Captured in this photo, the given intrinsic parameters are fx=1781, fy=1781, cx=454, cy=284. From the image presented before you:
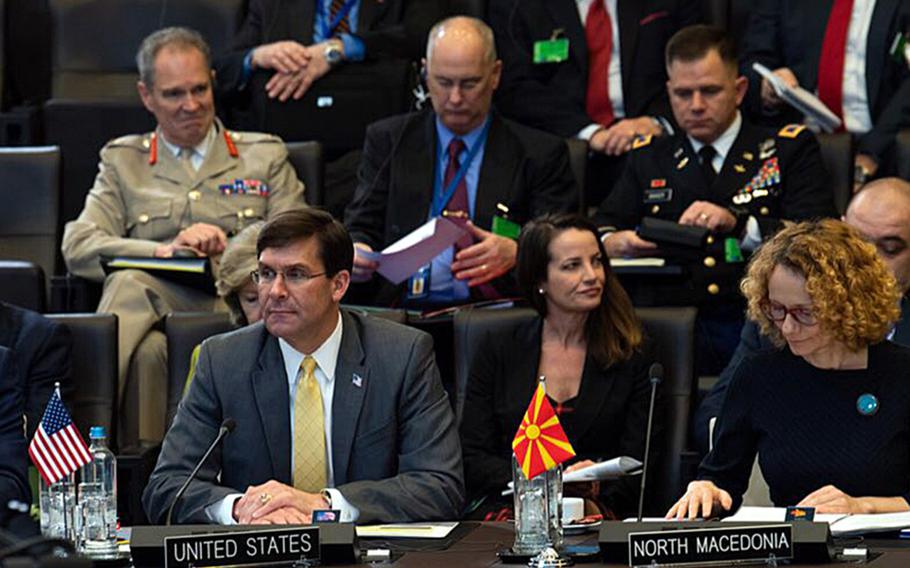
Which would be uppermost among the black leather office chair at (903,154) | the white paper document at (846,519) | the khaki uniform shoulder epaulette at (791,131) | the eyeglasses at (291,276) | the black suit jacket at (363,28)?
the black suit jacket at (363,28)

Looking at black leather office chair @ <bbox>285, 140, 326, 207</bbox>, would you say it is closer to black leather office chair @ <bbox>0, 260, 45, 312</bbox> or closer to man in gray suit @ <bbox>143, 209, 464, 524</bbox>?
black leather office chair @ <bbox>0, 260, 45, 312</bbox>

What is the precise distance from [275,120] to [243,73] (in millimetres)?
240

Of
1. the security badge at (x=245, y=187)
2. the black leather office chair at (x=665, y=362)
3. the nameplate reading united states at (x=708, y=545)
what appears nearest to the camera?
the nameplate reading united states at (x=708, y=545)

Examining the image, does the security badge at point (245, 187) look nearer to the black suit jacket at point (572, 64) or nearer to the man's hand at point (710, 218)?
the black suit jacket at point (572, 64)

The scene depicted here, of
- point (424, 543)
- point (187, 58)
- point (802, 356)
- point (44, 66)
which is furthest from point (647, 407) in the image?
point (44, 66)

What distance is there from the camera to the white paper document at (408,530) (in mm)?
3996

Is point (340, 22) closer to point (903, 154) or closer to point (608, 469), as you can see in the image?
point (903, 154)

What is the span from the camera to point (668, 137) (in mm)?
6473

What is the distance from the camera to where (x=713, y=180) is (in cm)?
633

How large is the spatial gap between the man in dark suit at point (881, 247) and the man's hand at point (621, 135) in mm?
1590

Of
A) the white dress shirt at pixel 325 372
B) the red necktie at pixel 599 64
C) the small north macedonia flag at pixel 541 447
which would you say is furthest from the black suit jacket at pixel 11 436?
the red necktie at pixel 599 64

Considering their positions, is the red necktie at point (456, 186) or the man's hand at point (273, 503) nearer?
the man's hand at point (273, 503)

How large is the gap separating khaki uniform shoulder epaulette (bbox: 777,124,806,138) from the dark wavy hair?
3.61 feet

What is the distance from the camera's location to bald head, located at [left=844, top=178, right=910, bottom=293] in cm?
520
